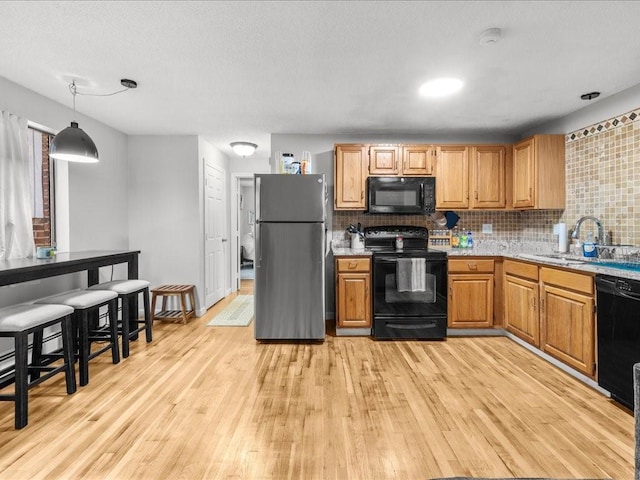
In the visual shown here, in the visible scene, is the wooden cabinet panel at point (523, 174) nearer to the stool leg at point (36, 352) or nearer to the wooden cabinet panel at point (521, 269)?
the wooden cabinet panel at point (521, 269)

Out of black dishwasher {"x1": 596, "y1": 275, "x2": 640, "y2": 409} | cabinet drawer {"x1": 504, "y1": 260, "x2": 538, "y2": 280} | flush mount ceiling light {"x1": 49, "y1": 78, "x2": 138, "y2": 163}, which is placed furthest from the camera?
cabinet drawer {"x1": 504, "y1": 260, "x2": 538, "y2": 280}

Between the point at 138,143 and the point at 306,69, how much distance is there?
9.52ft

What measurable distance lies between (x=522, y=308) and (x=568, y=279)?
726mm

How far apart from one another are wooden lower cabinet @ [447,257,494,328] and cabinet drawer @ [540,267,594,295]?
2.27ft

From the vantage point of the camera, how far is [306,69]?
254 centimetres

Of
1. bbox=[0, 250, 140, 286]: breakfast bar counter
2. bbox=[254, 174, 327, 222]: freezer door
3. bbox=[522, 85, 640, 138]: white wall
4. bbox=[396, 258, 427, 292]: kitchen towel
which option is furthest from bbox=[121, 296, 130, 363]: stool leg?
bbox=[522, 85, 640, 138]: white wall

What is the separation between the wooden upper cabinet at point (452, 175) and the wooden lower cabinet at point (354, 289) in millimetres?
1241

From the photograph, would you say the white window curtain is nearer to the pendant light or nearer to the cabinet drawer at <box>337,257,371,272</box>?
the pendant light

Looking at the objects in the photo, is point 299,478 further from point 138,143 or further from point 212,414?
point 138,143

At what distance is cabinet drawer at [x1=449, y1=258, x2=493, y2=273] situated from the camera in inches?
145

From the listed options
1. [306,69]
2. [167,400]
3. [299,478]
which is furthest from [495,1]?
[167,400]

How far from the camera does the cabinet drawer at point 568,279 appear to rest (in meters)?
2.52

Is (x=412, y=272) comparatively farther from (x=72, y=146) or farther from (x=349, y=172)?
(x=72, y=146)

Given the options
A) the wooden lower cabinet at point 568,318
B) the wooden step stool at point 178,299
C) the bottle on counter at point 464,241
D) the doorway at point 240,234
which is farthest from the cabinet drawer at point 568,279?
the wooden step stool at point 178,299
